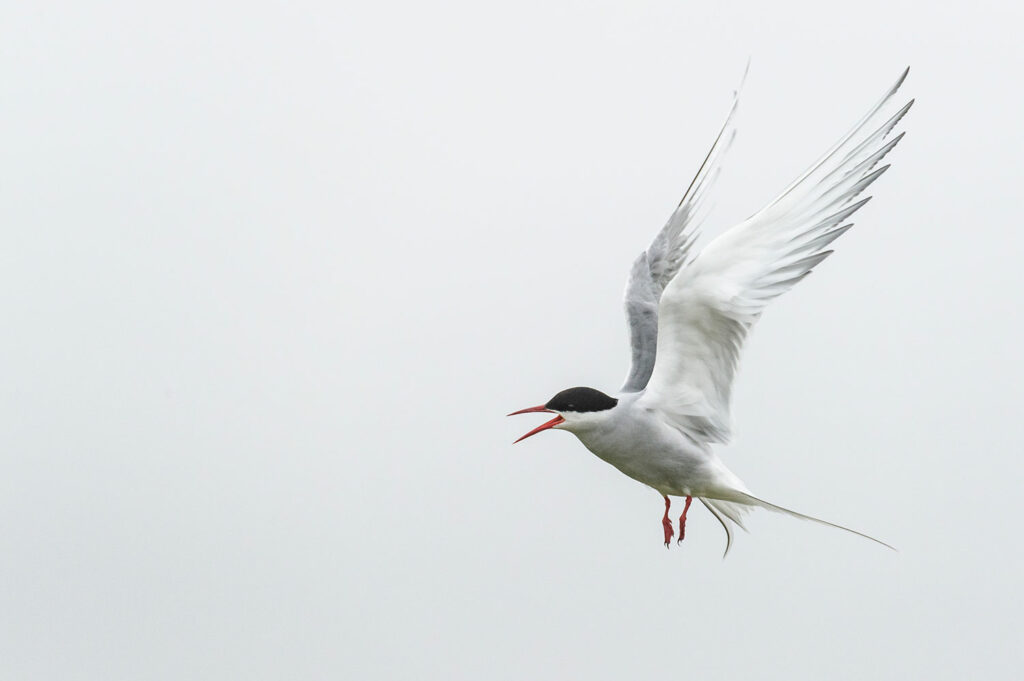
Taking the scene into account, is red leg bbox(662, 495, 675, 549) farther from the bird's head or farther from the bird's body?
the bird's head

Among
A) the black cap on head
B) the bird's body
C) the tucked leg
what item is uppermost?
the black cap on head

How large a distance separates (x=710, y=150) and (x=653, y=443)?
227 cm

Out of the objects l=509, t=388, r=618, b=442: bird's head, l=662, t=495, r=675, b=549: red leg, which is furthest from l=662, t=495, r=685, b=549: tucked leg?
l=509, t=388, r=618, b=442: bird's head

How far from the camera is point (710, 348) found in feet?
29.5

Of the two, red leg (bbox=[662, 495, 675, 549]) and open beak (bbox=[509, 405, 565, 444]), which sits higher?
open beak (bbox=[509, 405, 565, 444])

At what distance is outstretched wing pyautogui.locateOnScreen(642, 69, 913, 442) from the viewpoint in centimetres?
820

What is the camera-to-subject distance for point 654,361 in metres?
9.99

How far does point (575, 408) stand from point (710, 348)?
3.12 ft

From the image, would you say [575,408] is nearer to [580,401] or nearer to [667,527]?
[580,401]

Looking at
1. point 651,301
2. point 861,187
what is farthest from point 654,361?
point 861,187

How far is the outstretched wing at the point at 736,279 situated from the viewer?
323 inches

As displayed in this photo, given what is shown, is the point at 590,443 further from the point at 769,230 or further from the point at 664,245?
the point at 664,245

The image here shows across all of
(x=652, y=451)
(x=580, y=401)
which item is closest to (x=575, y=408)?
(x=580, y=401)

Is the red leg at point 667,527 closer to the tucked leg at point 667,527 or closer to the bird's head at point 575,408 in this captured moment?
the tucked leg at point 667,527
